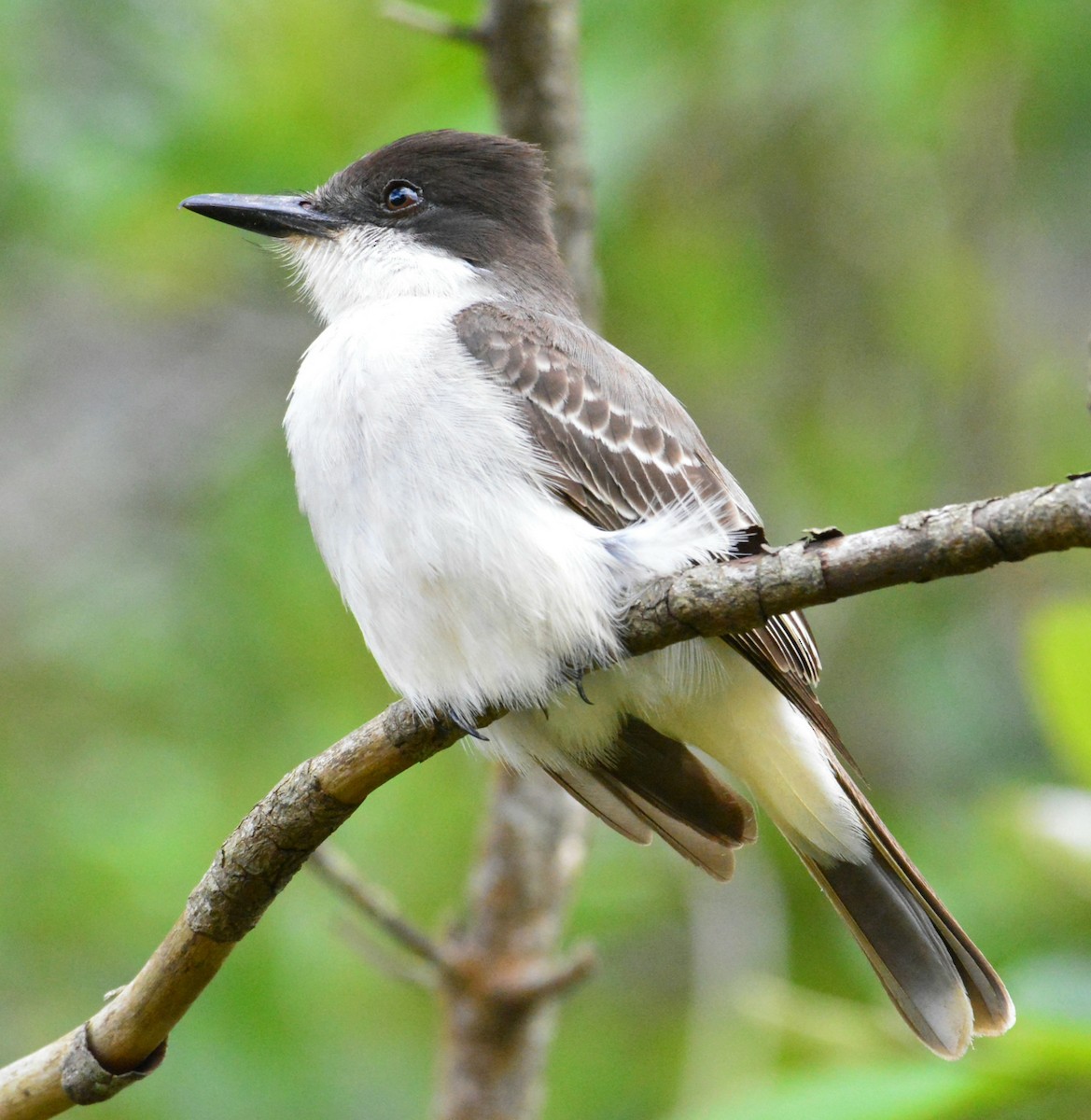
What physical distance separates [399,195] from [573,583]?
1.93 m

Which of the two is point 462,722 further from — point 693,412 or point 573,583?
point 693,412

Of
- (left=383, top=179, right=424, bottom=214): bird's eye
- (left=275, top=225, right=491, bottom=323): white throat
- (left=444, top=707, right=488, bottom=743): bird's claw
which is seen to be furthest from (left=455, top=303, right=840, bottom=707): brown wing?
(left=383, top=179, right=424, bottom=214): bird's eye

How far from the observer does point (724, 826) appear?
4.25m

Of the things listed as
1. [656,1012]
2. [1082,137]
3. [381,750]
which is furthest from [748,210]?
→ [381,750]

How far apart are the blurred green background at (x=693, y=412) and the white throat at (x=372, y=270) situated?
124cm

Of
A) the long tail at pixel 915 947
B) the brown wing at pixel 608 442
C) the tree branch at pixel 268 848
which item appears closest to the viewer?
the tree branch at pixel 268 848

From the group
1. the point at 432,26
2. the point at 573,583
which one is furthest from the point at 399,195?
the point at 573,583

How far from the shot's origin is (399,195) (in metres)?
5.08

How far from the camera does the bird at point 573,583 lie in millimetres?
3777

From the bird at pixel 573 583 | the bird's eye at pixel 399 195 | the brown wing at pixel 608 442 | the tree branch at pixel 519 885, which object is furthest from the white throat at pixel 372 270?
the tree branch at pixel 519 885

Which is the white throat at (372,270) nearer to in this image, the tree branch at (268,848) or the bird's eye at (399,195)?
the bird's eye at (399,195)

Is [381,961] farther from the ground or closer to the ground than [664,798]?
closer to the ground

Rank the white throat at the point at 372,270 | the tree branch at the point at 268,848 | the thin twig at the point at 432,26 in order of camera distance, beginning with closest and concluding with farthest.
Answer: the tree branch at the point at 268,848
the white throat at the point at 372,270
the thin twig at the point at 432,26

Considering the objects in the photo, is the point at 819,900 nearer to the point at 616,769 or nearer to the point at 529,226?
the point at 616,769
